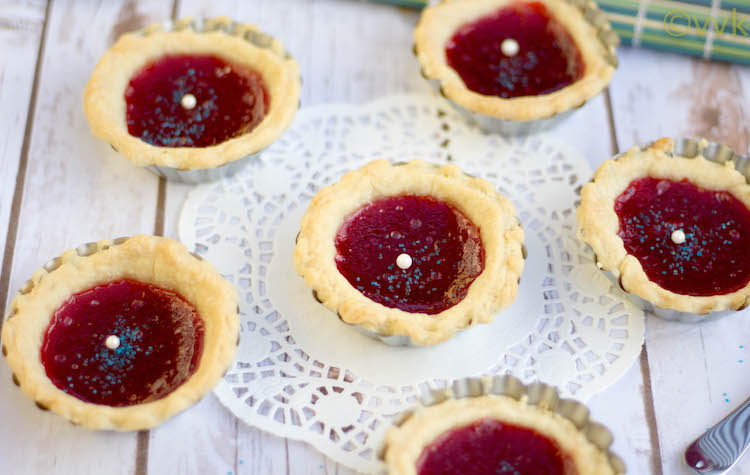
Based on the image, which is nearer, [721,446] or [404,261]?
[721,446]

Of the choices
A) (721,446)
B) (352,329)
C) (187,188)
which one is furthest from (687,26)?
(187,188)

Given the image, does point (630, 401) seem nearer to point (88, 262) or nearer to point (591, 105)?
point (591, 105)

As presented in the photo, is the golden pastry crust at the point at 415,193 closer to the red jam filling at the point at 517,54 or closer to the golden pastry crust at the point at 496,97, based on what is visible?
the golden pastry crust at the point at 496,97

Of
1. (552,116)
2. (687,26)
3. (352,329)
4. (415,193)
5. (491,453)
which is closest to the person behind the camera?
(491,453)

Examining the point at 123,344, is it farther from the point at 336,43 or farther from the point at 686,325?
the point at 686,325

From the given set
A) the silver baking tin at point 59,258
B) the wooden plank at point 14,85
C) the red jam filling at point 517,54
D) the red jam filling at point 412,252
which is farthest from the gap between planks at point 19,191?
the red jam filling at point 517,54

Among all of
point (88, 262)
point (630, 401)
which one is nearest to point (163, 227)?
point (88, 262)

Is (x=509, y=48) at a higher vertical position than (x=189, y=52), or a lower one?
higher
